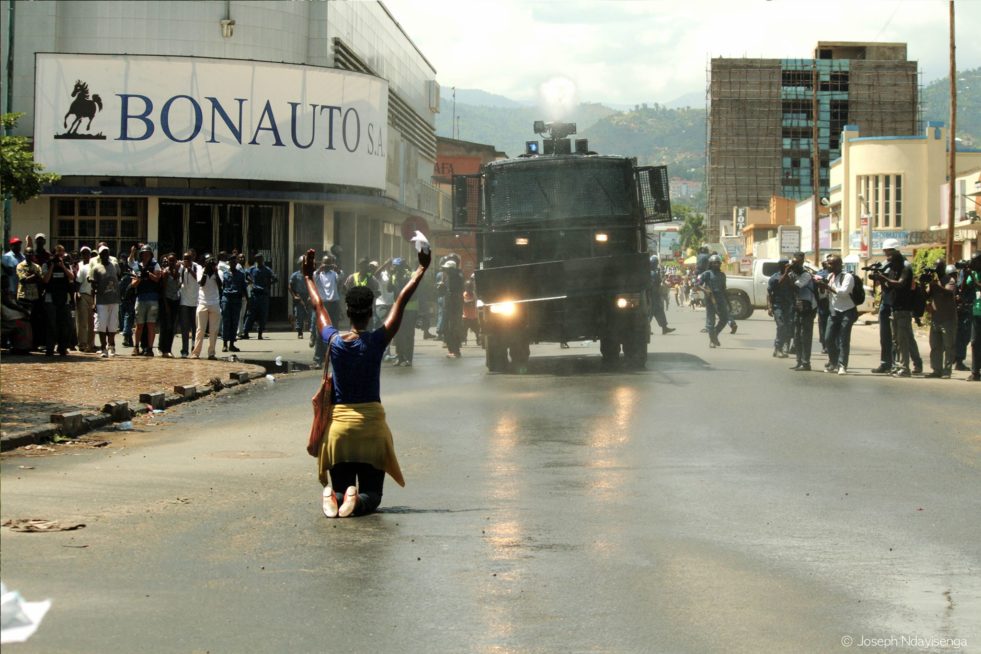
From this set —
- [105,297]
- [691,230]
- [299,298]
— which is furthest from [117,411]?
[691,230]

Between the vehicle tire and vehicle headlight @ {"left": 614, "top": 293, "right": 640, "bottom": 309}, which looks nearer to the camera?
vehicle headlight @ {"left": 614, "top": 293, "right": 640, "bottom": 309}

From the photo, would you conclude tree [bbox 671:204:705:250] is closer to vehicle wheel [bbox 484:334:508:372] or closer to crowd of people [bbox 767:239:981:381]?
crowd of people [bbox 767:239:981:381]

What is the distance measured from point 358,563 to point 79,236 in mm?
30820

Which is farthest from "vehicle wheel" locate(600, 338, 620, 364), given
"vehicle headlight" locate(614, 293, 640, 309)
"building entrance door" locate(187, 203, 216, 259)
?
"building entrance door" locate(187, 203, 216, 259)

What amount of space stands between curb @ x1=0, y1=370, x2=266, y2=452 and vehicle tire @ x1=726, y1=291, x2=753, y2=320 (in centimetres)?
2887

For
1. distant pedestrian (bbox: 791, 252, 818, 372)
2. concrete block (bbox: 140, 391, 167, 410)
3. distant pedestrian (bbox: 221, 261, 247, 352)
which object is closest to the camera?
concrete block (bbox: 140, 391, 167, 410)

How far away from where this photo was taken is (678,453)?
11414 millimetres

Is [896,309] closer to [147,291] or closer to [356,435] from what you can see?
[147,291]

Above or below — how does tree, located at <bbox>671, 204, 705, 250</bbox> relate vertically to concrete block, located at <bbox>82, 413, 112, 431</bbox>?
above

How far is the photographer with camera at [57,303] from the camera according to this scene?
2048 centimetres

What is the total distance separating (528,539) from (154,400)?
8.33 meters

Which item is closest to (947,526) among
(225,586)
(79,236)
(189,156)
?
(225,586)

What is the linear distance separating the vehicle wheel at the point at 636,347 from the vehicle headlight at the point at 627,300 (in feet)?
1.98

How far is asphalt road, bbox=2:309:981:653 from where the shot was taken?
223 inches
